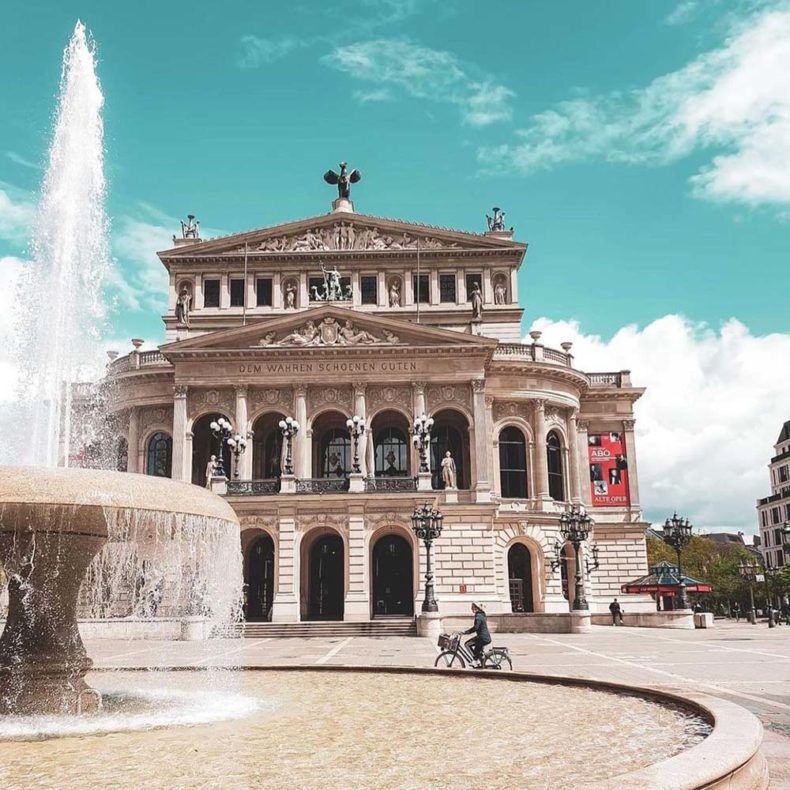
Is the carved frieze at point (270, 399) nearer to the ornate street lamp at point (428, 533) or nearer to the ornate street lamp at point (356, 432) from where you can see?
the ornate street lamp at point (356, 432)

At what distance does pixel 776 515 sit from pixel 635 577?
190 ft

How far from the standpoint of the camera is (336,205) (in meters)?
52.4

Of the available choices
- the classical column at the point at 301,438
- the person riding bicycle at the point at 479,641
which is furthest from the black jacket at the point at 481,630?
the classical column at the point at 301,438

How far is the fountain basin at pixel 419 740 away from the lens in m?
6.91

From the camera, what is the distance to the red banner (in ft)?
161

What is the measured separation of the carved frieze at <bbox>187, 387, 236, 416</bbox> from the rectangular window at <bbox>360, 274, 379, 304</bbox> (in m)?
11.2

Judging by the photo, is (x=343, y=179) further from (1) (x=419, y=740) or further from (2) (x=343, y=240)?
(1) (x=419, y=740)

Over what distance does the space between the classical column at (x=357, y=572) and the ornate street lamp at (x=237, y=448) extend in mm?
5950

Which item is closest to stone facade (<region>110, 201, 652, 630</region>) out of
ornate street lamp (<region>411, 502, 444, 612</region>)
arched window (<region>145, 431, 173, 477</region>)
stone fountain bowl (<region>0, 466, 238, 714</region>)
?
arched window (<region>145, 431, 173, 477</region>)

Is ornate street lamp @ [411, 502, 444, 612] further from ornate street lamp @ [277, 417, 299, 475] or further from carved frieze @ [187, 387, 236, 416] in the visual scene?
carved frieze @ [187, 387, 236, 416]

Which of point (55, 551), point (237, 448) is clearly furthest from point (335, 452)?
point (55, 551)

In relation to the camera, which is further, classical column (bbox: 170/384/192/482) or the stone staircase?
classical column (bbox: 170/384/192/482)

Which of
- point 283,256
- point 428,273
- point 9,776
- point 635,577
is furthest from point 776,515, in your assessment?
point 9,776

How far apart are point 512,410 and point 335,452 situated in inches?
371
